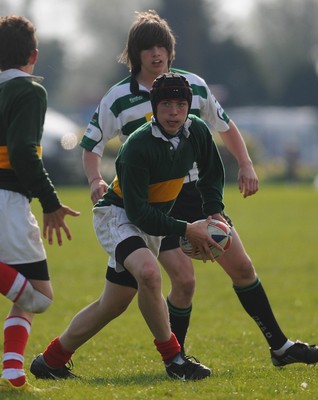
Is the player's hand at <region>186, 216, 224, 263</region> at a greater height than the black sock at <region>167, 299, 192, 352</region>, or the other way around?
the player's hand at <region>186, 216, 224, 263</region>

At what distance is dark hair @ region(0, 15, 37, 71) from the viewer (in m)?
6.09

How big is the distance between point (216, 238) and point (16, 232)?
112 cm

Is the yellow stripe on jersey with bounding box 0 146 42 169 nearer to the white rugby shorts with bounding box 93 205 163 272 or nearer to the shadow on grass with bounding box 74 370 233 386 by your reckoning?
the white rugby shorts with bounding box 93 205 163 272

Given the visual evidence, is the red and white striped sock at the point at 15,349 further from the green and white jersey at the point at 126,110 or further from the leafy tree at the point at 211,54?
the leafy tree at the point at 211,54

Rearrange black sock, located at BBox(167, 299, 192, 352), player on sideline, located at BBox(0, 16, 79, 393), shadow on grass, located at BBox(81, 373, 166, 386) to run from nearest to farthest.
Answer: player on sideline, located at BBox(0, 16, 79, 393) → shadow on grass, located at BBox(81, 373, 166, 386) → black sock, located at BBox(167, 299, 192, 352)

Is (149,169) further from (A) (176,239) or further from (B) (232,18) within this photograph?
(B) (232,18)

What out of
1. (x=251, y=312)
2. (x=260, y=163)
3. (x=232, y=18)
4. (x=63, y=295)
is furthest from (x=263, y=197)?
(x=232, y=18)

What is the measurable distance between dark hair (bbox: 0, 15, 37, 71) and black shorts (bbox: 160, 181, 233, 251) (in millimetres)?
1570

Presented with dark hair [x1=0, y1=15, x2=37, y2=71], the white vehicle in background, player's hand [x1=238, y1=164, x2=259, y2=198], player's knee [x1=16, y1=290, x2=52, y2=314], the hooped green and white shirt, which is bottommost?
the white vehicle in background

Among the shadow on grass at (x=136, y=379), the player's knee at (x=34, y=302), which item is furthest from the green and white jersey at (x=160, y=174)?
the shadow on grass at (x=136, y=379)

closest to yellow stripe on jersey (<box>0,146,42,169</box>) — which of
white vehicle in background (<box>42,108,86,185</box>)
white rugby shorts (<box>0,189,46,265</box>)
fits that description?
white rugby shorts (<box>0,189,46,265</box>)

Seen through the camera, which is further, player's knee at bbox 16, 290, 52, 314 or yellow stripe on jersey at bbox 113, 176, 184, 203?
yellow stripe on jersey at bbox 113, 176, 184, 203

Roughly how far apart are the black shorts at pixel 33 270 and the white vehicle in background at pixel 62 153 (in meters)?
25.2

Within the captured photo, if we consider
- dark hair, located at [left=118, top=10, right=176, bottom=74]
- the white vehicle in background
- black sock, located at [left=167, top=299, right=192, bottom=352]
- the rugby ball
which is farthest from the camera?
the white vehicle in background
